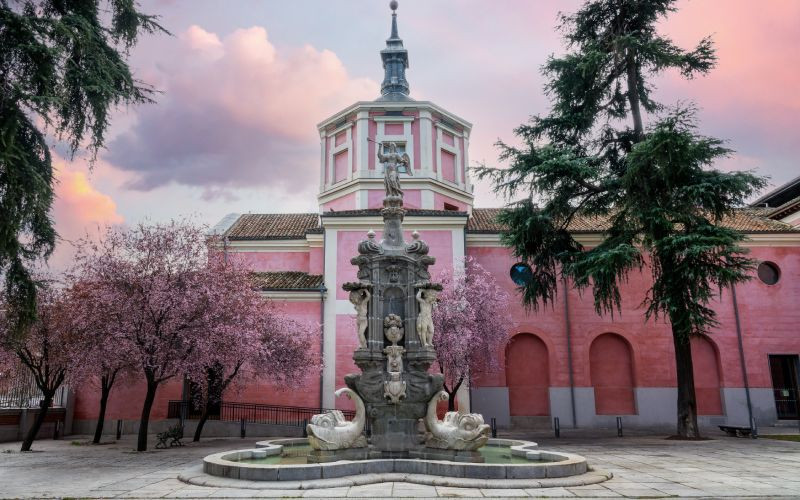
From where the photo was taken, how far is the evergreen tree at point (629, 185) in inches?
732

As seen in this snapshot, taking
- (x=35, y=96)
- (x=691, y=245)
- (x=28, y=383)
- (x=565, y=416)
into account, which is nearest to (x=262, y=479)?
(x=35, y=96)

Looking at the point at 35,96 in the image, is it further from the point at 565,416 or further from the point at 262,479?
the point at 565,416

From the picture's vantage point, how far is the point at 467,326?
22.4 m

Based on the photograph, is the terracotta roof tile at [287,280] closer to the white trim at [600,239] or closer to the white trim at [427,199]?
the white trim at [427,199]

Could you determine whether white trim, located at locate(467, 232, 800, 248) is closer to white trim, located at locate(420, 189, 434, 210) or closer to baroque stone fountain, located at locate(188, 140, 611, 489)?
white trim, located at locate(420, 189, 434, 210)

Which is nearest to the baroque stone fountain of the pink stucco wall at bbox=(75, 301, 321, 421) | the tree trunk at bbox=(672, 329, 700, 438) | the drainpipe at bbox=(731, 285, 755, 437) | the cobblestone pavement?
the cobblestone pavement

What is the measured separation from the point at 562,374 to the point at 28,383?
22025 millimetres

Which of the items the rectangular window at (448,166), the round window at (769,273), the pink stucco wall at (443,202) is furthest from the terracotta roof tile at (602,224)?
the rectangular window at (448,166)

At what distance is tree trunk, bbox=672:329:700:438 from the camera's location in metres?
19.4

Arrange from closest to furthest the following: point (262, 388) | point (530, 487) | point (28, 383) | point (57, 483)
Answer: point (530, 487) < point (57, 483) < point (28, 383) < point (262, 388)

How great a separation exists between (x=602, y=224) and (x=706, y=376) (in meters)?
8.53

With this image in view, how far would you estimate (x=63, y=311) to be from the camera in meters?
18.2

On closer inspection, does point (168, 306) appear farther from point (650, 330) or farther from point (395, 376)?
point (650, 330)

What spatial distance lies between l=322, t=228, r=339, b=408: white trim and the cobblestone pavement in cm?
583
